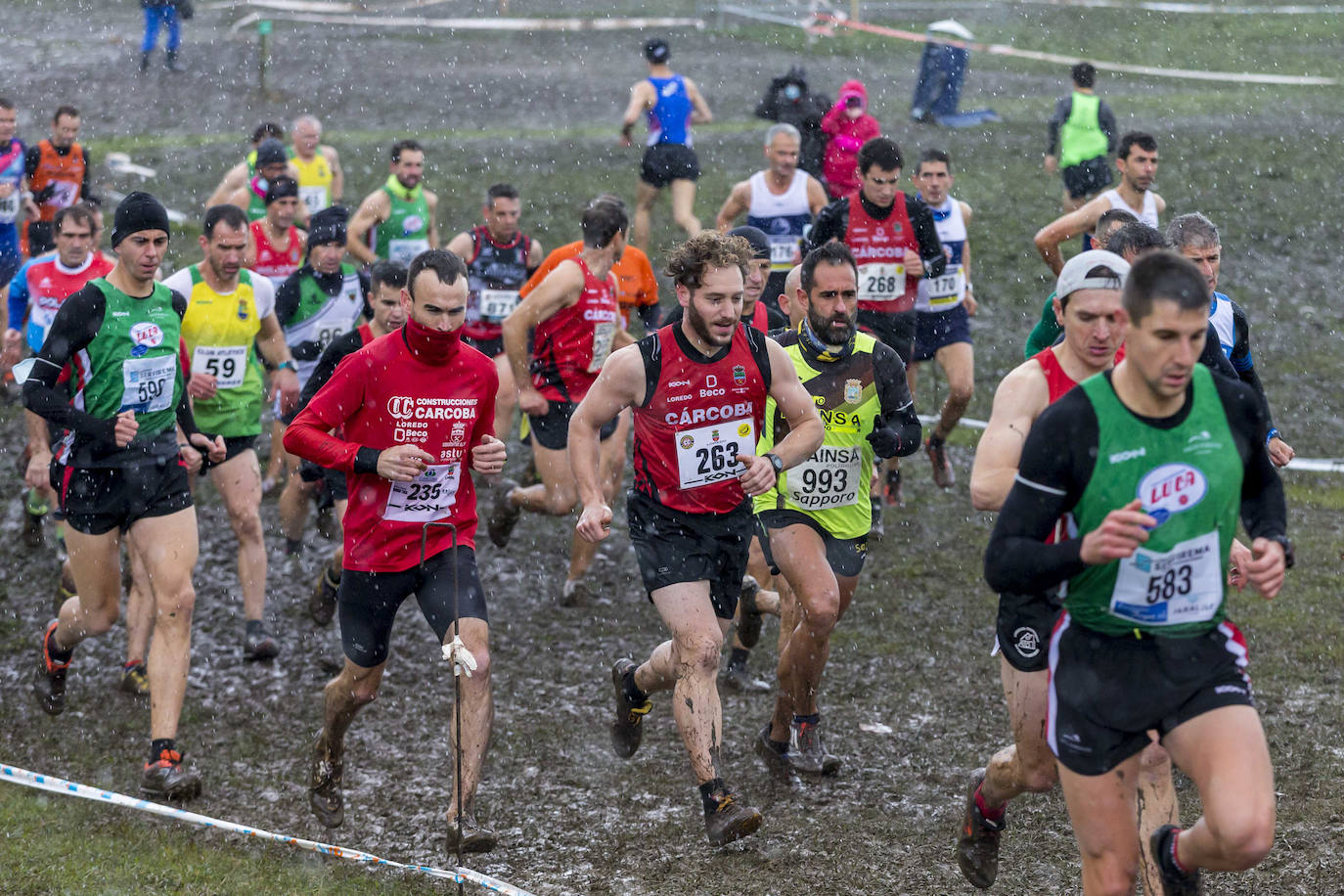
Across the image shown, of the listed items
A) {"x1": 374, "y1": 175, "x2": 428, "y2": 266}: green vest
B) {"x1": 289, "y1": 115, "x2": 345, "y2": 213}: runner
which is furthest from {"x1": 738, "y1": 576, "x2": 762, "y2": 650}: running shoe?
{"x1": 289, "y1": 115, "x2": 345, "y2": 213}: runner

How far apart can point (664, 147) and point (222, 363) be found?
7857mm

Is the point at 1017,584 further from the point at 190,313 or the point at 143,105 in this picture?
the point at 143,105

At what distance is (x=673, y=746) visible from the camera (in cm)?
706

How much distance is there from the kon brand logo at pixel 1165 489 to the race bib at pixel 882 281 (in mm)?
5936

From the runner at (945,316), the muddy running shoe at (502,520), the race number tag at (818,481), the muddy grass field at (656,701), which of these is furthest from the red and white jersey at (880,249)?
the race number tag at (818,481)

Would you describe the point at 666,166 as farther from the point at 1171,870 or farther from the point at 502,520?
the point at 1171,870

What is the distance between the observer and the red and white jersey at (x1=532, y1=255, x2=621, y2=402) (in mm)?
9109

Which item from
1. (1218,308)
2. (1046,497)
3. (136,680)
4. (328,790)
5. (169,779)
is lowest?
(136,680)

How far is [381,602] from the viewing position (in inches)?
237

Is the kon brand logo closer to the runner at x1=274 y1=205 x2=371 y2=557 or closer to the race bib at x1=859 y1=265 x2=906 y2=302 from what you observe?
the race bib at x1=859 y1=265 x2=906 y2=302

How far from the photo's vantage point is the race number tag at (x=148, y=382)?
6855 mm

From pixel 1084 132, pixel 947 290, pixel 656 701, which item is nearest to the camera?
pixel 656 701

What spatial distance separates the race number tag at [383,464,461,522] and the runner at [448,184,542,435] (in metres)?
4.61

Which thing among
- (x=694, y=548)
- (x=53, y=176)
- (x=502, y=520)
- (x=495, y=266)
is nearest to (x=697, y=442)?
(x=694, y=548)
